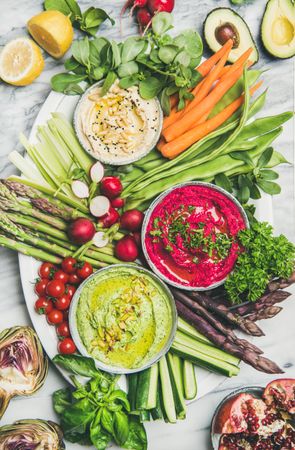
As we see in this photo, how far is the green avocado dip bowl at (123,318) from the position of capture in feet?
10.4

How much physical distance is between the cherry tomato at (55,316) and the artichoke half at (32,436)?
1.82ft

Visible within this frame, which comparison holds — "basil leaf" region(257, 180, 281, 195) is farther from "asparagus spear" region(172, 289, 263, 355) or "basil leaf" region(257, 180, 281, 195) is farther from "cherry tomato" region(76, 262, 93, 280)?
"cherry tomato" region(76, 262, 93, 280)

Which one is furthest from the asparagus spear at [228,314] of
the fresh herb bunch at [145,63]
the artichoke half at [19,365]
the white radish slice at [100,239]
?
the fresh herb bunch at [145,63]

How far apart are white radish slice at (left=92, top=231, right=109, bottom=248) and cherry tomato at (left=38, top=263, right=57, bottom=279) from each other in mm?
256

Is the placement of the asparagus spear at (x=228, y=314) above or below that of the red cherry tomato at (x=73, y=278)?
below

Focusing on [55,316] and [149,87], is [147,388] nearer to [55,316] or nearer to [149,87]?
[55,316]

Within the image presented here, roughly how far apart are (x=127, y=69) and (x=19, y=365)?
162cm

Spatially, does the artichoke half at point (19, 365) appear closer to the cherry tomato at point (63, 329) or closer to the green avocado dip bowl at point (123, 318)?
the cherry tomato at point (63, 329)

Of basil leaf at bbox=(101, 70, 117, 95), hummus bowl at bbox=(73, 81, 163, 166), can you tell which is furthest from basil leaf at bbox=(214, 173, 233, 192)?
basil leaf at bbox=(101, 70, 117, 95)

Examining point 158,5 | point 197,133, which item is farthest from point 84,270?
point 158,5

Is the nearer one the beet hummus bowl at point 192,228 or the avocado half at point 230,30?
the beet hummus bowl at point 192,228

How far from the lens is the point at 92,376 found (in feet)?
10.2

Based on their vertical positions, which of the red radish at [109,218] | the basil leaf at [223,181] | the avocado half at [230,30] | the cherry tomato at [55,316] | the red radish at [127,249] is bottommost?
the cherry tomato at [55,316]

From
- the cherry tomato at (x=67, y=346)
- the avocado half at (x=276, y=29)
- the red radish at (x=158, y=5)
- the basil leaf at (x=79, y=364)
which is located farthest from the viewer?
the avocado half at (x=276, y=29)
